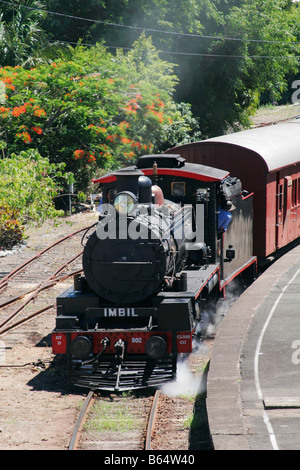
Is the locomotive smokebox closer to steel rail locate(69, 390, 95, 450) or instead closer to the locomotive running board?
the locomotive running board

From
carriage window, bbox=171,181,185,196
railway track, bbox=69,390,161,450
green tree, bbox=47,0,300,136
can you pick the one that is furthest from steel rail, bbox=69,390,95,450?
green tree, bbox=47,0,300,136

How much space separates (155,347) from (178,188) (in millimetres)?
3241

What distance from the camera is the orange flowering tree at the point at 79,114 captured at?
21.1 m

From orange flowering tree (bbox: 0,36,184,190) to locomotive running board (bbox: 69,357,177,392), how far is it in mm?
12593

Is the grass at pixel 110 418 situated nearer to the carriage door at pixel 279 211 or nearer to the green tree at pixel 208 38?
the carriage door at pixel 279 211

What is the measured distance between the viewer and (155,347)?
841cm

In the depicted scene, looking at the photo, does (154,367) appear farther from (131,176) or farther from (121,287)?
(131,176)

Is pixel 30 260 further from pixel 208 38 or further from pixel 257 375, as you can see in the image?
pixel 208 38

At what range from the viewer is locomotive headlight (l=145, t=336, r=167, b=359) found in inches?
331

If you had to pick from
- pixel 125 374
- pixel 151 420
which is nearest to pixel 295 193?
pixel 125 374

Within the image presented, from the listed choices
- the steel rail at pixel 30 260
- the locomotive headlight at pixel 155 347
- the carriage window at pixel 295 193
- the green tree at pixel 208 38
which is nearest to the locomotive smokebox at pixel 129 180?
the locomotive headlight at pixel 155 347

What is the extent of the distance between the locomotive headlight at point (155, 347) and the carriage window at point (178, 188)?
3101 mm

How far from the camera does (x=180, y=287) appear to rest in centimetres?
898
